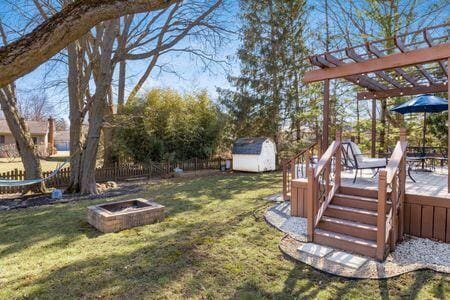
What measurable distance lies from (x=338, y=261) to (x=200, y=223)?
239 centimetres

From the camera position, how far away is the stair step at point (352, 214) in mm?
4184

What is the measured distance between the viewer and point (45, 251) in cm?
396

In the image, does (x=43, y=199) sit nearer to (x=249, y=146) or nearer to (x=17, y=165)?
(x=249, y=146)

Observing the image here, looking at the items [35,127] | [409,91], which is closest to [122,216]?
[409,91]

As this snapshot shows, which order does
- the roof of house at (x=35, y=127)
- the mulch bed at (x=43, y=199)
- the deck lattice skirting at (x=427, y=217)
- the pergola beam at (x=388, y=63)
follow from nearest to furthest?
the deck lattice skirting at (x=427, y=217) → the pergola beam at (x=388, y=63) → the mulch bed at (x=43, y=199) → the roof of house at (x=35, y=127)

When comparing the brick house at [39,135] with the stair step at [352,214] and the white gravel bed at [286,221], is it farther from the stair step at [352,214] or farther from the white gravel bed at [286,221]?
the stair step at [352,214]

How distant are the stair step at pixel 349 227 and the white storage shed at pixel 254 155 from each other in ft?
24.7

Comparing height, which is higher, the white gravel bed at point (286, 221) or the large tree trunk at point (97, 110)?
the large tree trunk at point (97, 110)

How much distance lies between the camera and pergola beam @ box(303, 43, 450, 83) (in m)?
4.50

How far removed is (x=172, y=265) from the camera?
3.48 meters

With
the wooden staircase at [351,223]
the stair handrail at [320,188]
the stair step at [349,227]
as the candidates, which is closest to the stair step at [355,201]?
the wooden staircase at [351,223]

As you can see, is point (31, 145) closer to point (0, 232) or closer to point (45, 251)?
point (0, 232)

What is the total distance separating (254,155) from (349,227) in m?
7.93

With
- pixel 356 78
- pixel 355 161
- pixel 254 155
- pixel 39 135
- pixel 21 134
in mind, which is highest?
pixel 356 78
